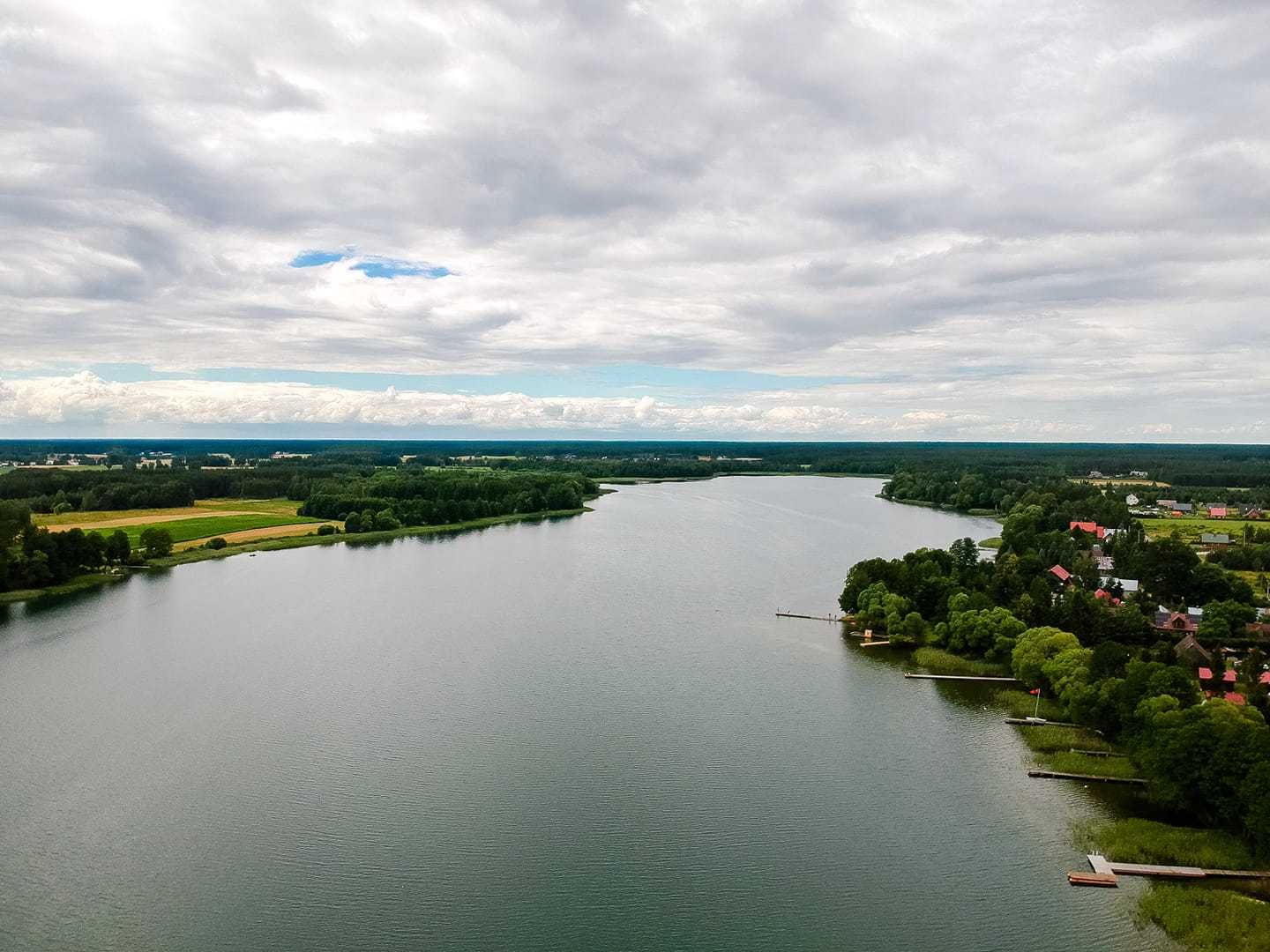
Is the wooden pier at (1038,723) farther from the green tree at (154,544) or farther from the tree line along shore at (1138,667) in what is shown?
the green tree at (154,544)

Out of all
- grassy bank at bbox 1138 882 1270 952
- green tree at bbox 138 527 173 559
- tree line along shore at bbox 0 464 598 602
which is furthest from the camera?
green tree at bbox 138 527 173 559

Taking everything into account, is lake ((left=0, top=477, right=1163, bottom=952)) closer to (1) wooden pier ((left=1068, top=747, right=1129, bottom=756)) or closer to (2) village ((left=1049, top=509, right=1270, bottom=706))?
(1) wooden pier ((left=1068, top=747, right=1129, bottom=756))

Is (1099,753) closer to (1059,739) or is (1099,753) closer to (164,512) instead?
(1059,739)

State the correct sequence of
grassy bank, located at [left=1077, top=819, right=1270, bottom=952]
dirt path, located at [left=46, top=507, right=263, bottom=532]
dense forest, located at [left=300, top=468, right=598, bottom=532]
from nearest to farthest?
grassy bank, located at [left=1077, top=819, right=1270, bottom=952]
dirt path, located at [left=46, top=507, right=263, bottom=532]
dense forest, located at [left=300, top=468, right=598, bottom=532]

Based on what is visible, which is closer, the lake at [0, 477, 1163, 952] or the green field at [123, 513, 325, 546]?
the lake at [0, 477, 1163, 952]

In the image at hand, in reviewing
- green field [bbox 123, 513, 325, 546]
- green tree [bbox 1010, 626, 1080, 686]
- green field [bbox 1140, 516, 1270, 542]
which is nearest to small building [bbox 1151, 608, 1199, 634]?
green tree [bbox 1010, 626, 1080, 686]

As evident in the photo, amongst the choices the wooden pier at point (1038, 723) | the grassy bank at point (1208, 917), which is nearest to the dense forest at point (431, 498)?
the wooden pier at point (1038, 723)
